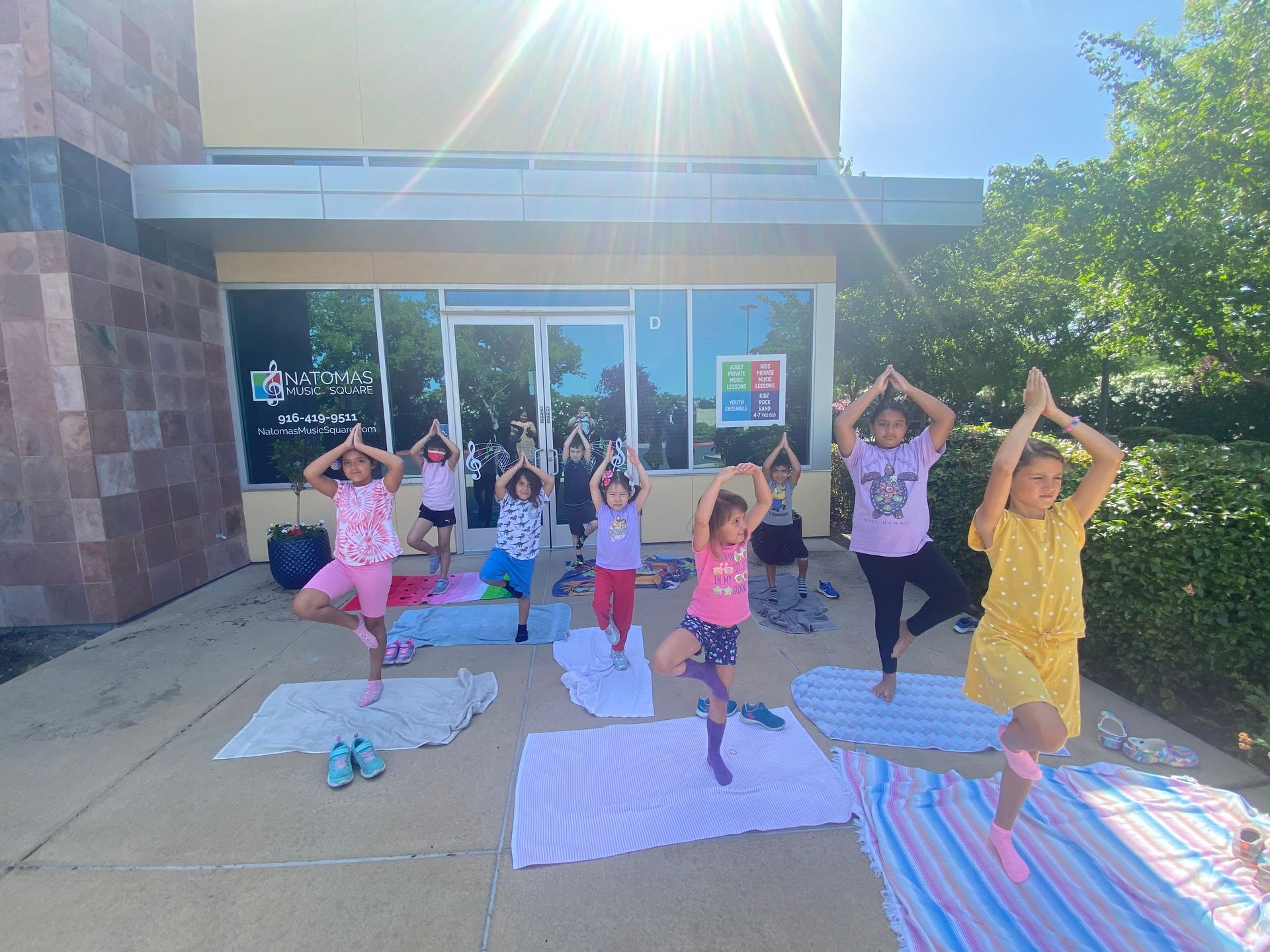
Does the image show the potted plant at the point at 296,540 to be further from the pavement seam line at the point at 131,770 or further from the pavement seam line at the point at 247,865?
the pavement seam line at the point at 247,865

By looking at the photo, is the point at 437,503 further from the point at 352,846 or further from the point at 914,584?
the point at 914,584

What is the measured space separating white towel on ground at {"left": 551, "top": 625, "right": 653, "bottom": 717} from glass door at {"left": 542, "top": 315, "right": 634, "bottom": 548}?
2.65 metres

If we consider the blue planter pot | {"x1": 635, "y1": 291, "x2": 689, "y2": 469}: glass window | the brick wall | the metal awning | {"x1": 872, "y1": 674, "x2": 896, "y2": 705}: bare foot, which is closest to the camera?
{"x1": 872, "y1": 674, "x2": 896, "y2": 705}: bare foot

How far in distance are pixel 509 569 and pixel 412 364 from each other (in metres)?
3.48

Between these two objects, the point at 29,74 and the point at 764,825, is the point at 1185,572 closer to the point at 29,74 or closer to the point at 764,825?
the point at 764,825

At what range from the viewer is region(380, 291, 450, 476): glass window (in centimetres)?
661

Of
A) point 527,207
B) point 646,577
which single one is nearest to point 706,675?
point 646,577

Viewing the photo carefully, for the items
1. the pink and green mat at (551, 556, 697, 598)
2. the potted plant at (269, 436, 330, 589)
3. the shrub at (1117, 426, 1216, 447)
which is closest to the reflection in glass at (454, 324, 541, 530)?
the pink and green mat at (551, 556, 697, 598)

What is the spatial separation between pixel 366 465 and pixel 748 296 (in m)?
5.07

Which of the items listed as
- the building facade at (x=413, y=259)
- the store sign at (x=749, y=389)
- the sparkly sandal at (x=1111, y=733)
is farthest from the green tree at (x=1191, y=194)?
the sparkly sandal at (x=1111, y=733)

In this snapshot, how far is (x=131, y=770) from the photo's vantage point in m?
2.93

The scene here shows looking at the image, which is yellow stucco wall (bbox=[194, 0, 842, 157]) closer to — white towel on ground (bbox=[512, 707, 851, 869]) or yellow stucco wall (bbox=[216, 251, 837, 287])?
yellow stucco wall (bbox=[216, 251, 837, 287])

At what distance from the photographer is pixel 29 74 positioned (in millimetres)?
4441

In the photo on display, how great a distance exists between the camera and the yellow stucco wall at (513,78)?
6219 mm
